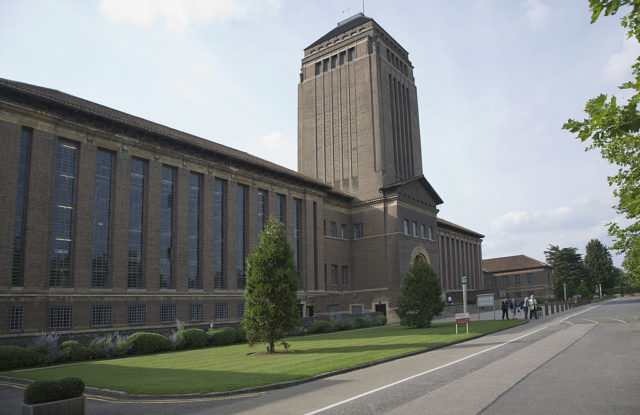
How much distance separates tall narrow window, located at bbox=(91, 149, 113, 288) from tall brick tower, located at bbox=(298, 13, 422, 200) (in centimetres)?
3272

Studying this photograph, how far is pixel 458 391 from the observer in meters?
10.7

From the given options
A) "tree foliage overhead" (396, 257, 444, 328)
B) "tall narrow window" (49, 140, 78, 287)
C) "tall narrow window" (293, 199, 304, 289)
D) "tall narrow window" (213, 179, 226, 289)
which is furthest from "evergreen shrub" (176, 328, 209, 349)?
"tall narrow window" (293, 199, 304, 289)

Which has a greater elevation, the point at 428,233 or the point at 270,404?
the point at 428,233

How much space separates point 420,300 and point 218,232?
59.4 ft

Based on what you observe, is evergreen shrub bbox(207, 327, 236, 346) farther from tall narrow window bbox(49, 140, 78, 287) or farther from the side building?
the side building

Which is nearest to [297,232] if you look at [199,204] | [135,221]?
[199,204]

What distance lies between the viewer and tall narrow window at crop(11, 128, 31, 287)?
1086 inches

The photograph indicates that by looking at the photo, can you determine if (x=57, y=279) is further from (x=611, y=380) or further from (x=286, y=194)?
(x=611, y=380)

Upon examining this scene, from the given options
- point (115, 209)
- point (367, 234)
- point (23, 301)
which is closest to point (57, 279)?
point (23, 301)

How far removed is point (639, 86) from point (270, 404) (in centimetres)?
913

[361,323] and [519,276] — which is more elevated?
[519,276]

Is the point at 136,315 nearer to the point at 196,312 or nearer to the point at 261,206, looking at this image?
the point at 196,312

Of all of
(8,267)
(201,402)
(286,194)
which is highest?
(286,194)

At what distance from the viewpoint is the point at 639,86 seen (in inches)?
259
